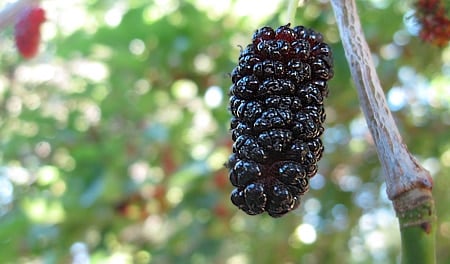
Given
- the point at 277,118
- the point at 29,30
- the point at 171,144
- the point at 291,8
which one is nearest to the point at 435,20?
the point at 291,8

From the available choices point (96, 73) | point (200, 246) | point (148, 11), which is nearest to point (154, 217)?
point (200, 246)

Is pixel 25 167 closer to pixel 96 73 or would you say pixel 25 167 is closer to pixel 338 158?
pixel 96 73

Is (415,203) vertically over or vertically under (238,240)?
under

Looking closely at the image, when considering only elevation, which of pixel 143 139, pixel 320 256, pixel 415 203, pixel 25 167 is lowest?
pixel 415 203

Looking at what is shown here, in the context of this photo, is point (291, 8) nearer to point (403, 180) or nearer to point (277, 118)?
point (277, 118)

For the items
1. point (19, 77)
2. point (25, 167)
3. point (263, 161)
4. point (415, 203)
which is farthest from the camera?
point (19, 77)

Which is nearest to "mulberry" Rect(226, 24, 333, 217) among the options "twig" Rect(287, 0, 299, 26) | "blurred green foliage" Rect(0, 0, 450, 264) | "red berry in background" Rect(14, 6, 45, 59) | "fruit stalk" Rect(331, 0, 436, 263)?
"twig" Rect(287, 0, 299, 26)

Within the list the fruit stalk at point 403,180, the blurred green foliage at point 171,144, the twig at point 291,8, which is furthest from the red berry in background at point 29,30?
the fruit stalk at point 403,180
